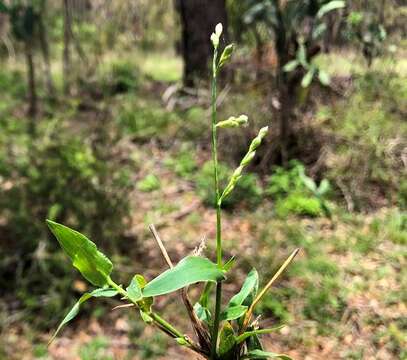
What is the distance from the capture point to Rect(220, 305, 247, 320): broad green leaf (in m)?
0.74

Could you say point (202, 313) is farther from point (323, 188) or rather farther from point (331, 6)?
point (323, 188)

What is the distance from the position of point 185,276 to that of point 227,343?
0.17 meters

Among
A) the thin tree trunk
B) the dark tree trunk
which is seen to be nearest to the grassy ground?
the dark tree trunk

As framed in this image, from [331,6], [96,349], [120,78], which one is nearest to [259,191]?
[331,6]

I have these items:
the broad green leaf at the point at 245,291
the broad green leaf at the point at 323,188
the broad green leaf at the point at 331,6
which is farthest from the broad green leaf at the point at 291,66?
the broad green leaf at the point at 245,291

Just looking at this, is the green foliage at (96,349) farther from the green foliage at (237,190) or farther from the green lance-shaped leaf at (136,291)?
the green lance-shaped leaf at (136,291)

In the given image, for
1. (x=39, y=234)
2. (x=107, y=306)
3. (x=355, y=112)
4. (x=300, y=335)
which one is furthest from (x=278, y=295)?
(x=355, y=112)

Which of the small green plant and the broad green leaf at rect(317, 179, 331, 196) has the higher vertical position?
the small green plant

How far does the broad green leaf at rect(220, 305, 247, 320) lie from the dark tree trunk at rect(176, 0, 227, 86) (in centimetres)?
423

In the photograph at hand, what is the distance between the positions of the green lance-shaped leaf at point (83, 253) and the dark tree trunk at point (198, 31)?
4.27 m

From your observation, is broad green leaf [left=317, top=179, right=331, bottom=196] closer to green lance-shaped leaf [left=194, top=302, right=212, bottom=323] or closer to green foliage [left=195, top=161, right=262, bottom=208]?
green foliage [left=195, top=161, right=262, bottom=208]

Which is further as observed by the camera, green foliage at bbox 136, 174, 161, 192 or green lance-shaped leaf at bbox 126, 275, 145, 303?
green foliage at bbox 136, 174, 161, 192

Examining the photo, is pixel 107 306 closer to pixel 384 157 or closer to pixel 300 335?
pixel 300 335

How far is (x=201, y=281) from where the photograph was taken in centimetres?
62
